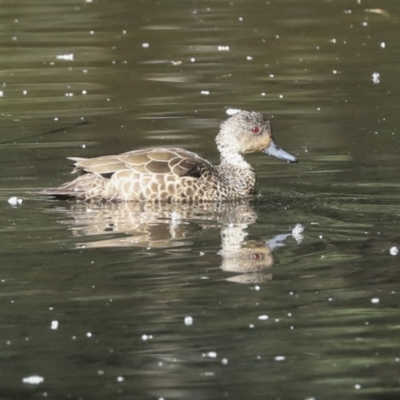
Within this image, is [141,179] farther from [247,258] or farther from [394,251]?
[394,251]

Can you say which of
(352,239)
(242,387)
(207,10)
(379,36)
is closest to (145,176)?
(352,239)

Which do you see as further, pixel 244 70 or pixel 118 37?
pixel 118 37

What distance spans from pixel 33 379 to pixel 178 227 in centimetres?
368

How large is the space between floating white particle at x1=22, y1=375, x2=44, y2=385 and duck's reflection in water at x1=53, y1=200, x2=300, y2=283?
214 centimetres

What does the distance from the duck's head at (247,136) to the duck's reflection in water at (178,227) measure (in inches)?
32.2

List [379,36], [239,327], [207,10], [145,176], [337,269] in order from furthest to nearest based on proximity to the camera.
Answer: [207,10], [379,36], [145,176], [337,269], [239,327]

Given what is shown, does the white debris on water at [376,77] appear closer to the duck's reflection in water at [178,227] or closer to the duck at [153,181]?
the duck at [153,181]

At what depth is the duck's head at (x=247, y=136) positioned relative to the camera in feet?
41.1

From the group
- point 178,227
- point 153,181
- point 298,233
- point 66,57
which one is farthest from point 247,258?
point 66,57

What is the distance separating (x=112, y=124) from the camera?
15.7 m

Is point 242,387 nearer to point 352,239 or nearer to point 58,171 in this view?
point 352,239

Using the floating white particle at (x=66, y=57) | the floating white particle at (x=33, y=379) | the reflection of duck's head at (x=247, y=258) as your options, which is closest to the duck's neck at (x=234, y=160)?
the reflection of duck's head at (x=247, y=258)

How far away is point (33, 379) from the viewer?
23.2 ft

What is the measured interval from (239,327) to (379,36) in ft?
46.7
